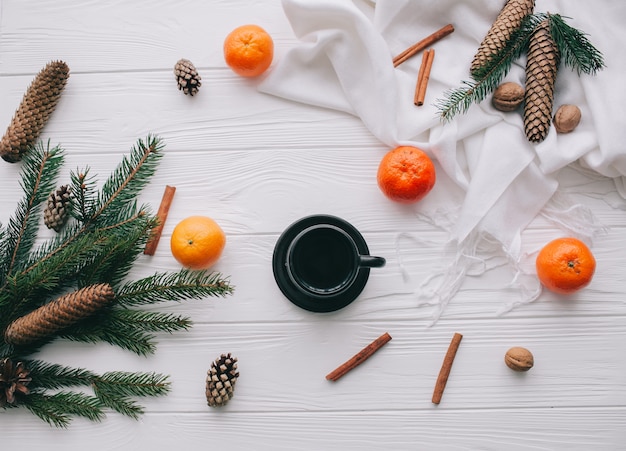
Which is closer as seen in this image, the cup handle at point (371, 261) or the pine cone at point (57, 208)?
the cup handle at point (371, 261)

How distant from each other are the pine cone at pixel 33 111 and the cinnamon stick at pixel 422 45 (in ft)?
2.14

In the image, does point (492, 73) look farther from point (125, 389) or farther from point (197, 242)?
point (125, 389)

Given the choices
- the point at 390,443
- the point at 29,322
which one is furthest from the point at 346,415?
the point at 29,322

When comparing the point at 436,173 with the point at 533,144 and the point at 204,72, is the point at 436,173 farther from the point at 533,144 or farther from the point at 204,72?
the point at 204,72

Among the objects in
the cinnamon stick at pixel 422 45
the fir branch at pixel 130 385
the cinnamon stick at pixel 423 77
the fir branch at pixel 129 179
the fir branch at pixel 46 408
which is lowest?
the fir branch at pixel 46 408

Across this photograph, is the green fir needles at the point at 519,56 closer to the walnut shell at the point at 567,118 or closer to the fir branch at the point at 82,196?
the walnut shell at the point at 567,118

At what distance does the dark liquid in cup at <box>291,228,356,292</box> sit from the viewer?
97 centimetres

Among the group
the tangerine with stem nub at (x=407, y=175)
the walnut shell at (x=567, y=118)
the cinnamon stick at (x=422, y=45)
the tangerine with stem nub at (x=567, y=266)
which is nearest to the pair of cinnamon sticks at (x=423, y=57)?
the cinnamon stick at (x=422, y=45)

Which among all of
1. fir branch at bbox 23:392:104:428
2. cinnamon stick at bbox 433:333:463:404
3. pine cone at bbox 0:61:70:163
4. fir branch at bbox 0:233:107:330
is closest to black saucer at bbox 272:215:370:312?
cinnamon stick at bbox 433:333:463:404

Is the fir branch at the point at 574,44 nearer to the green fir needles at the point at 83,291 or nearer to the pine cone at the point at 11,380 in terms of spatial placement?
the green fir needles at the point at 83,291

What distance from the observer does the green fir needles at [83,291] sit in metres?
1.00

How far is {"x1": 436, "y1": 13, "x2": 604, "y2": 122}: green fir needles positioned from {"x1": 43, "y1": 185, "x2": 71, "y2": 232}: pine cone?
72 cm

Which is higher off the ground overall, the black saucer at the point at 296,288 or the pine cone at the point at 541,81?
the pine cone at the point at 541,81

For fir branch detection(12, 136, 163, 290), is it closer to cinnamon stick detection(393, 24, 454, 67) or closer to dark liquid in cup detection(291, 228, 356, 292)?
dark liquid in cup detection(291, 228, 356, 292)
